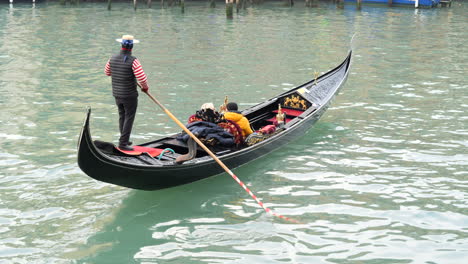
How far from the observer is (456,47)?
64.1 ft

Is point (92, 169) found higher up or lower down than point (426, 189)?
higher up

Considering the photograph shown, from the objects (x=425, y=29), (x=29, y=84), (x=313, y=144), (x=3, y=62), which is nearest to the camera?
(x=313, y=144)

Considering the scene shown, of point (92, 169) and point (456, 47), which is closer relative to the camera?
point (92, 169)

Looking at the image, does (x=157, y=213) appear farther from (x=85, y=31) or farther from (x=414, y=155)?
(x=85, y=31)

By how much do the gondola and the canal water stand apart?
23 cm

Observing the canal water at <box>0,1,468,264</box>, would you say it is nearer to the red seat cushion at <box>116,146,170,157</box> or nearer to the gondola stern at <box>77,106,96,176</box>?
the red seat cushion at <box>116,146,170,157</box>

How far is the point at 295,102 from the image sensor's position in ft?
33.8

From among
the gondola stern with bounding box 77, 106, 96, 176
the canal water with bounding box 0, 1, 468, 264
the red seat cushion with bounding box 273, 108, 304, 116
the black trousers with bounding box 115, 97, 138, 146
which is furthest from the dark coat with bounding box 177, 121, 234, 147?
the red seat cushion with bounding box 273, 108, 304, 116

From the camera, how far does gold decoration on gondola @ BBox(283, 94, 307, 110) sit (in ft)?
33.7

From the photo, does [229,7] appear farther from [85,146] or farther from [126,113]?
[85,146]

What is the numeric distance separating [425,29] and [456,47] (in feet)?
15.9

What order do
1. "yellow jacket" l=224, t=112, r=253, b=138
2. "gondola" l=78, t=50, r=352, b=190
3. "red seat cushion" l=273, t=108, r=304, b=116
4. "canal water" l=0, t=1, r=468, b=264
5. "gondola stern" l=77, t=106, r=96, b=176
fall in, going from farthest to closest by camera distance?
"red seat cushion" l=273, t=108, r=304, b=116
"yellow jacket" l=224, t=112, r=253, b=138
"gondola" l=78, t=50, r=352, b=190
"canal water" l=0, t=1, r=468, b=264
"gondola stern" l=77, t=106, r=96, b=176

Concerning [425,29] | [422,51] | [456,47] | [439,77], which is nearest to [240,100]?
[439,77]

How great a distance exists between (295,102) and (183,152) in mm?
3092
